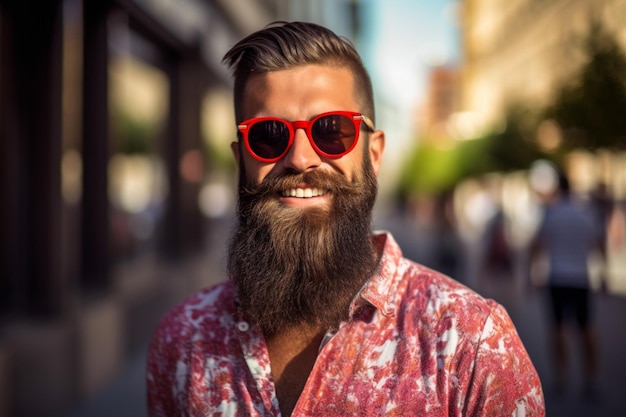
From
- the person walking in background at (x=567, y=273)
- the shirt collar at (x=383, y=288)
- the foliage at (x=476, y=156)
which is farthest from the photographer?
the foliage at (x=476, y=156)

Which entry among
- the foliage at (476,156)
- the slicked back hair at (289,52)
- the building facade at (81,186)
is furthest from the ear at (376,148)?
the foliage at (476,156)

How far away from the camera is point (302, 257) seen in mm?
1822

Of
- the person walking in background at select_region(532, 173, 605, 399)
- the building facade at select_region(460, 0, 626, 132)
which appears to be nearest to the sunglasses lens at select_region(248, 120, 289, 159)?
the person walking in background at select_region(532, 173, 605, 399)

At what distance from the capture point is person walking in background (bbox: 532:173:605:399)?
598 cm

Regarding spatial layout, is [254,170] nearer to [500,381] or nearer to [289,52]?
[289,52]

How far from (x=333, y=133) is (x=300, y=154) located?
0.34 feet

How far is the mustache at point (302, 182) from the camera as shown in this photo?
180cm

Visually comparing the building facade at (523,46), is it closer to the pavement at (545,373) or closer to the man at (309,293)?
the pavement at (545,373)

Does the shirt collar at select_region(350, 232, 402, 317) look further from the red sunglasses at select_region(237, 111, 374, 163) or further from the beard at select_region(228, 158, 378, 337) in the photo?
the red sunglasses at select_region(237, 111, 374, 163)

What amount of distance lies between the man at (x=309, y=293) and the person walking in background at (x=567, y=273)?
469cm

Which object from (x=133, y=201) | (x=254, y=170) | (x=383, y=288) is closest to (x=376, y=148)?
(x=254, y=170)

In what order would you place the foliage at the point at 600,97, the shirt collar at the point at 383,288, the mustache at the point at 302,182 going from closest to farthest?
the shirt collar at the point at 383,288 < the mustache at the point at 302,182 < the foliage at the point at 600,97

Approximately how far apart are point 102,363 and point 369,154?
16.7 feet

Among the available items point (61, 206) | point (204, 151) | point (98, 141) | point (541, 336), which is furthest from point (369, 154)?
point (204, 151)
